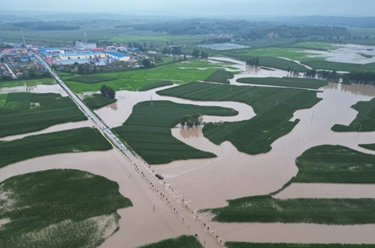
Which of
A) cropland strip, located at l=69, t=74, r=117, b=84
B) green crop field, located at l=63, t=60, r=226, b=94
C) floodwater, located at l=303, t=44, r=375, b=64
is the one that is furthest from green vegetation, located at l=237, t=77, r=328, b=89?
floodwater, located at l=303, t=44, r=375, b=64

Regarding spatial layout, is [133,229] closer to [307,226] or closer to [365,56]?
[307,226]

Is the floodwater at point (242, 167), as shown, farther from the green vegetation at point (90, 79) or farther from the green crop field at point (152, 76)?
the green vegetation at point (90, 79)

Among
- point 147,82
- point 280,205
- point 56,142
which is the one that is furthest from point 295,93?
point 56,142

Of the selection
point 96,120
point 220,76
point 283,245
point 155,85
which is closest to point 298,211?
point 283,245

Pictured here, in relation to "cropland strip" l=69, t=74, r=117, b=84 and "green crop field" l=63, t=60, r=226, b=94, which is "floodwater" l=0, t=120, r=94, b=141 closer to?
"green crop field" l=63, t=60, r=226, b=94

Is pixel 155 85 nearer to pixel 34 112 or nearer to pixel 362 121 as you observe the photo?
pixel 34 112

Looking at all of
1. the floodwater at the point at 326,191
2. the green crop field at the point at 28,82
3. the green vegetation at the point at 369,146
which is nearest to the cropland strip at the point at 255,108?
the floodwater at the point at 326,191
